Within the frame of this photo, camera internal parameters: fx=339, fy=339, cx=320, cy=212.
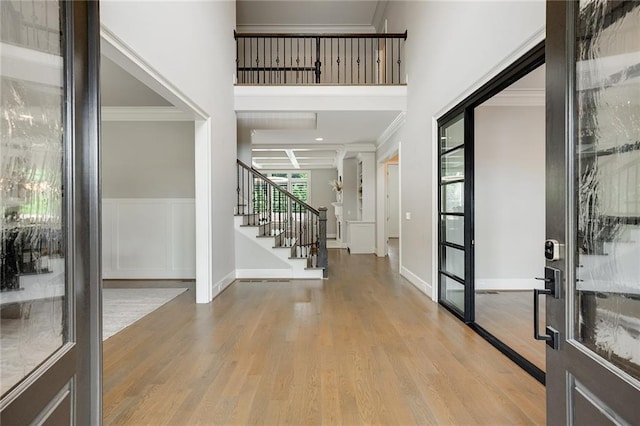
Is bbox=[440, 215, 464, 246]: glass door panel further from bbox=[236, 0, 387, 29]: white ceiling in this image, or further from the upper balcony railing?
bbox=[236, 0, 387, 29]: white ceiling

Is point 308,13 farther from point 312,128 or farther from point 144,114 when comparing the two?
point 144,114

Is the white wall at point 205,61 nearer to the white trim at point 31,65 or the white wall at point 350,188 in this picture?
the white trim at point 31,65

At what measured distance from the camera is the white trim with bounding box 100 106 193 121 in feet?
17.8

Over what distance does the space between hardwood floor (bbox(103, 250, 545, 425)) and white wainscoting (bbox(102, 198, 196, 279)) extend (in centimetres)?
164

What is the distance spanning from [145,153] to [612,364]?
20.0ft

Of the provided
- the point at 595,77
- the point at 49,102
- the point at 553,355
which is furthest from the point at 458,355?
the point at 49,102

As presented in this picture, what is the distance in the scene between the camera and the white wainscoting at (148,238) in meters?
5.61

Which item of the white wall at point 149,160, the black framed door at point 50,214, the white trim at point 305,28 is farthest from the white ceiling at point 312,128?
the black framed door at point 50,214

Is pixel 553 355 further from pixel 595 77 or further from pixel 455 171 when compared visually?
pixel 455 171

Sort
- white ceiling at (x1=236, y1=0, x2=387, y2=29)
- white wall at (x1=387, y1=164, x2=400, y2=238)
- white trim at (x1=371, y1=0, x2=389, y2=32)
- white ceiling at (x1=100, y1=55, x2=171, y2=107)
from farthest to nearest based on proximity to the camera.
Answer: white wall at (x1=387, y1=164, x2=400, y2=238) < white ceiling at (x1=236, y1=0, x2=387, y2=29) < white trim at (x1=371, y1=0, x2=389, y2=32) < white ceiling at (x1=100, y1=55, x2=171, y2=107)

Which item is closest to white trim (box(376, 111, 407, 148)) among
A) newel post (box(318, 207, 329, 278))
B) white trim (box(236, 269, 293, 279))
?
newel post (box(318, 207, 329, 278))

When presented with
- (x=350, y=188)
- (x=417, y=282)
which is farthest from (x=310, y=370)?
(x=350, y=188)

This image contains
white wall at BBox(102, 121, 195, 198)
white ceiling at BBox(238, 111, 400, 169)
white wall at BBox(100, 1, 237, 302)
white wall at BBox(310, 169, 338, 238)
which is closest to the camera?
white wall at BBox(100, 1, 237, 302)

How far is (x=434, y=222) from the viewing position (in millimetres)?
4203
